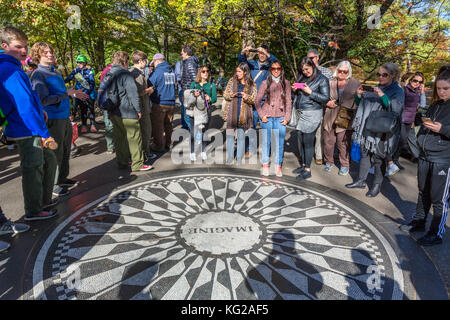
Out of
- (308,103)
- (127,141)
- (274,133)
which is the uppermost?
(308,103)

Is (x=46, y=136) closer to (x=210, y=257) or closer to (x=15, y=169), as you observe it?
(x=210, y=257)

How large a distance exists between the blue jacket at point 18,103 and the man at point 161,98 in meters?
3.13

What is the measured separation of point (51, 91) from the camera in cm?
430

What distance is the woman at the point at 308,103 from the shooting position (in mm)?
5105

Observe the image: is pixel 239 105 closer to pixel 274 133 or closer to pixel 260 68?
pixel 260 68

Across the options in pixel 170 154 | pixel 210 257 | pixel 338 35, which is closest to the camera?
pixel 210 257

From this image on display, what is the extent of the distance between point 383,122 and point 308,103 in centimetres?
131

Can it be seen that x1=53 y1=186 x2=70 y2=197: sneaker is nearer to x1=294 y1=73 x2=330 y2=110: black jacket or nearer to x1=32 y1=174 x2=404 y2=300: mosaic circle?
x1=32 y1=174 x2=404 y2=300: mosaic circle

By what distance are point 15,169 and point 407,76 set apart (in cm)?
776

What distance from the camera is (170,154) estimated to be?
6.72m

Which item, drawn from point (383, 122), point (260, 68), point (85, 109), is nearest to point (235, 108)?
point (260, 68)

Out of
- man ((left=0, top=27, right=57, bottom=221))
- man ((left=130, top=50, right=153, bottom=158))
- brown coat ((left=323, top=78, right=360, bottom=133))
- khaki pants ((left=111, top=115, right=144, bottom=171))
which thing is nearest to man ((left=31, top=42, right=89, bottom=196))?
man ((left=0, top=27, right=57, bottom=221))

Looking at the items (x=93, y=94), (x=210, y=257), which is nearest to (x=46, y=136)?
(x=210, y=257)

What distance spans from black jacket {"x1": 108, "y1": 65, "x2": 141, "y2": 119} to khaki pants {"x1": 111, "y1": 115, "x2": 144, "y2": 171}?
0.12m
